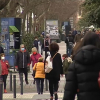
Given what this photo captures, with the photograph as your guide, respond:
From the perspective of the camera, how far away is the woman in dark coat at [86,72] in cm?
658

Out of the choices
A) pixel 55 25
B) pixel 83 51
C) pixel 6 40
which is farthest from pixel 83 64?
pixel 55 25

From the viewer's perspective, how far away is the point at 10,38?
25.2 m

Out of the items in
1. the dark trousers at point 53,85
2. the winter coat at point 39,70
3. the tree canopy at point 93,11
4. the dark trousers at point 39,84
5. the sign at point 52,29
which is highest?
the tree canopy at point 93,11

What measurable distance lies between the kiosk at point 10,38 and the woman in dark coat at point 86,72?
1830 cm

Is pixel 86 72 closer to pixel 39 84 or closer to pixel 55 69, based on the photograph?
pixel 55 69

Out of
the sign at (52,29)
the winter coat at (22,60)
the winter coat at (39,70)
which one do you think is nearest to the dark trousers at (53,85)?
the winter coat at (39,70)

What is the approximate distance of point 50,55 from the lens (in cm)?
1371

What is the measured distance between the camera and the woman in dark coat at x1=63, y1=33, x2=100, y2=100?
6582 millimetres

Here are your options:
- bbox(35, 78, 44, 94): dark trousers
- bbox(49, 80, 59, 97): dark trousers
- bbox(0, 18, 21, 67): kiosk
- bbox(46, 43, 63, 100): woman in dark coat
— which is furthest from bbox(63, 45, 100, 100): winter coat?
bbox(0, 18, 21, 67): kiosk

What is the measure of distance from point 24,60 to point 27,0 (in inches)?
983

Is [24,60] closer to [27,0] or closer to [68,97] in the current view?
[68,97]

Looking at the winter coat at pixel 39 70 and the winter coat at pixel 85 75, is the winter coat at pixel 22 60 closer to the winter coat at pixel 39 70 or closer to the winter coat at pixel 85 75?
the winter coat at pixel 39 70

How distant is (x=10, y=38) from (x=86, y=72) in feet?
61.5

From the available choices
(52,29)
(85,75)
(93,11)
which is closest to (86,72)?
(85,75)
